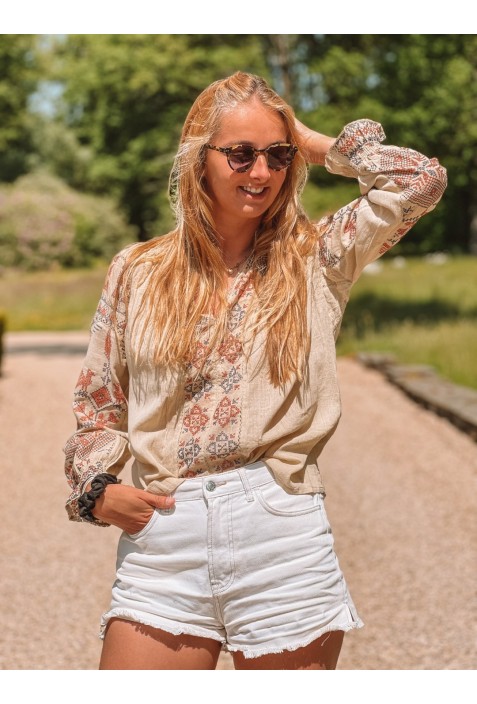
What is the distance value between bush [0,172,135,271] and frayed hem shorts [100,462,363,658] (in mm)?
29189

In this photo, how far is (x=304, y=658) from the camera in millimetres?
2031

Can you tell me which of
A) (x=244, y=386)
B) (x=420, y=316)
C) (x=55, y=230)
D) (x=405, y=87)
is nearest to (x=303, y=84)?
(x=405, y=87)

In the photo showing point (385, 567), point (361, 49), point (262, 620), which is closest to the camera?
point (262, 620)

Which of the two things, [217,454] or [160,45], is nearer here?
[217,454]

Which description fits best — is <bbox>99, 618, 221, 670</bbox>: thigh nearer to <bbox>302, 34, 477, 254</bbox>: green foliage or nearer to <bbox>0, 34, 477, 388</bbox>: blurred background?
<bbox>0, 34, 477, 388</bbox>: blurred background

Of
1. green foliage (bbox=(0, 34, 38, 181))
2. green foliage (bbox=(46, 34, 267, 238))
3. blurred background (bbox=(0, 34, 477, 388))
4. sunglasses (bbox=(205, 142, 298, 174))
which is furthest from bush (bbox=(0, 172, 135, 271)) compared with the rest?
sunglasses (bbox=(205, 142, 298, 174))

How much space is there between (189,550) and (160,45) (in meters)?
15.8

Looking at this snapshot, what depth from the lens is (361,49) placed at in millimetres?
16594

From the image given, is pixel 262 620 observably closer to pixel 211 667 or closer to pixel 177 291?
pixel 211 667

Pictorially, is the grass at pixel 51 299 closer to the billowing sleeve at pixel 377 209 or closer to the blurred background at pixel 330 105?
the blurred background at pixel 330 105

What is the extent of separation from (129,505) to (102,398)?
29 centimetres

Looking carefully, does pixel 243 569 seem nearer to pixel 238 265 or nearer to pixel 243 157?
pixel 238 265

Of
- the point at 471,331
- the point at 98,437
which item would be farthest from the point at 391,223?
the point at 471,331

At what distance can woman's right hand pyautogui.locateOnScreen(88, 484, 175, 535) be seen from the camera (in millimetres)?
2088
